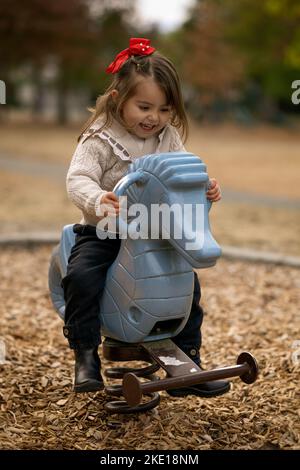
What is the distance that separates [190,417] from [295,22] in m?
29.8

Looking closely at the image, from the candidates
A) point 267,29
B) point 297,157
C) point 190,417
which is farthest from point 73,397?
point 267,29

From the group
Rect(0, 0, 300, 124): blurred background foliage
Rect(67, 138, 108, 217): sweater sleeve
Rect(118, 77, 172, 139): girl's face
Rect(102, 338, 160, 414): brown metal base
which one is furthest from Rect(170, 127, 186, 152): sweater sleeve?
Rect(0, 0, 300, 124): blurred background foliage

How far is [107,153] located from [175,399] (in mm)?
1230

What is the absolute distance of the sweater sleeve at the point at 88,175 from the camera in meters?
2.90

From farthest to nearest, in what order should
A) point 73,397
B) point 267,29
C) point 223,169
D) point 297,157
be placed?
point 267,29
point 297,157
point 223,169
point 73,397

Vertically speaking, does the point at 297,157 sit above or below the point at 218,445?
above

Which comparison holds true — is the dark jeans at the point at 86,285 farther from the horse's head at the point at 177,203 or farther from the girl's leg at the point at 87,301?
the horse's head at the point at 177,203

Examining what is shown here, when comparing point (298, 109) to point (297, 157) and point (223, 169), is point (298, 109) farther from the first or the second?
point (223, 169)

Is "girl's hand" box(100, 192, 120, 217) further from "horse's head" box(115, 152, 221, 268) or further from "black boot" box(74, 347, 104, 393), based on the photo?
"black boot" box(74, 347, 104, 393)

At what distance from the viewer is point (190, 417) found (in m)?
3.21

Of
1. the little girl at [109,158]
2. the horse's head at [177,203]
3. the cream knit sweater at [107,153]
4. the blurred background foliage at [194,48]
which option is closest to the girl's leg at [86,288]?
the little girl at [109,158]

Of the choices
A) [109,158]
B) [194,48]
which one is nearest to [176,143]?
[109,158]

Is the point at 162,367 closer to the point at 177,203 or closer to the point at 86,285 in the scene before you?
the point at 86,285

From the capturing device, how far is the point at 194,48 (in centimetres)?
3622
